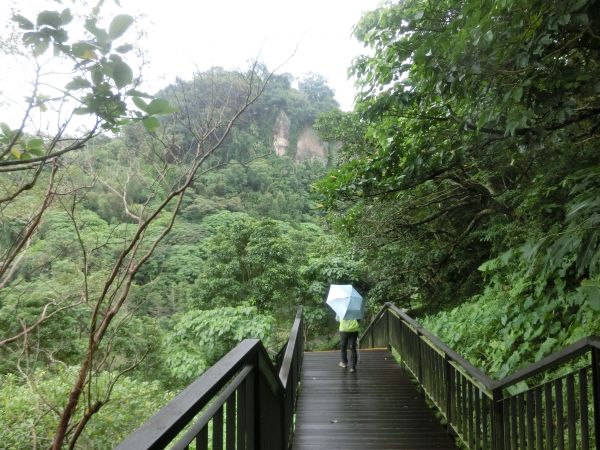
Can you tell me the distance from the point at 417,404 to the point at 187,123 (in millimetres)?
4338

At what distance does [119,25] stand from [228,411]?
1249 mm

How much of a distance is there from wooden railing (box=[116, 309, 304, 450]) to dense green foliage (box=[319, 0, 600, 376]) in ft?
4.50

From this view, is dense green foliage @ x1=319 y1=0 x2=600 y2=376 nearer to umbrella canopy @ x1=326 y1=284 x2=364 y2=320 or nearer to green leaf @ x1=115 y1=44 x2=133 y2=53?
umbrella canopy @ x1=326 y1=284 x2=364 y2=320

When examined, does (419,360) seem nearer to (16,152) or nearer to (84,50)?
(16,152)

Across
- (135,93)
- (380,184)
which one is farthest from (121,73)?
(380,184)

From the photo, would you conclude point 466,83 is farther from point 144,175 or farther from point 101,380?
point 101,380

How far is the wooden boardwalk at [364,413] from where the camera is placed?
4102 millimetres

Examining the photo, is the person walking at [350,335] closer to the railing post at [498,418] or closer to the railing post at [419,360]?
the railing post at [419,360]

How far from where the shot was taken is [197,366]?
10.4 metres

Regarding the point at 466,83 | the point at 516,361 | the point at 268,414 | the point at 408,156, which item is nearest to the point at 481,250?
the point at 516,361

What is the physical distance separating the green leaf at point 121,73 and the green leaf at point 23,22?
0.74 feet

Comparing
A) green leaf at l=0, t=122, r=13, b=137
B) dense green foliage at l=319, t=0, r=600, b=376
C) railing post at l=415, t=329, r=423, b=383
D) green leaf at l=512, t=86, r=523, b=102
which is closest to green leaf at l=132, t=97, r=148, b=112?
green leaf at l=0, t=122, r=13, b=137

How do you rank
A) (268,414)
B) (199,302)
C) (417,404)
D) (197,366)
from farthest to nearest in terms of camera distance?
1. (199,302)
2. (197,366)
3. (417,404)
4. (268,414)

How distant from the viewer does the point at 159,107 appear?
4.19 ft
